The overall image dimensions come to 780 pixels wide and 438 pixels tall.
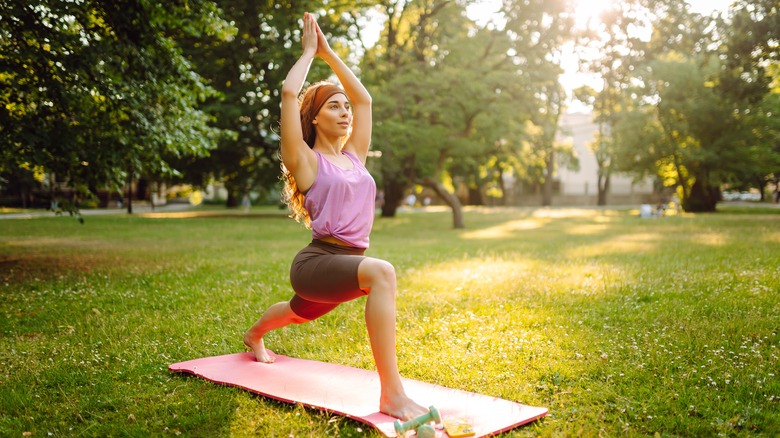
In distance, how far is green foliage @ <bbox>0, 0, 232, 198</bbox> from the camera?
10289mm

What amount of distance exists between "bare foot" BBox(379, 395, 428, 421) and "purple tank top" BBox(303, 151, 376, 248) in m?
1.04

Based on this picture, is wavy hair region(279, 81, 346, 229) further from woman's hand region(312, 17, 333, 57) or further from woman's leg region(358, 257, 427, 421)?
woman's leg region(358, 257, 427, 421)

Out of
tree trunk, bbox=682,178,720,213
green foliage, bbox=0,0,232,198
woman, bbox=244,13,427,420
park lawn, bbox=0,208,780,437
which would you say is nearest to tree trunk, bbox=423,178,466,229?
park lawn, bbox=0,208,780,437

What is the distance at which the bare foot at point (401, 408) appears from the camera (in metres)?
3.72

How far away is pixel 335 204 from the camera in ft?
13.2

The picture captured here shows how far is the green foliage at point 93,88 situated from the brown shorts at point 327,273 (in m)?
8.04

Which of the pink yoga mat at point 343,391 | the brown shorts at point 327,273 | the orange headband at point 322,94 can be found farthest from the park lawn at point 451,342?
the orange headband at point 322,94

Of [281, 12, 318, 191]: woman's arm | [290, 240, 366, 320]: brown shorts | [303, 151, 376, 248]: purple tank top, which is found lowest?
[290, 240, 366, 320]: brown shorts

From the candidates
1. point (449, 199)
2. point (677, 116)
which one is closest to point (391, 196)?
point (449, 199)

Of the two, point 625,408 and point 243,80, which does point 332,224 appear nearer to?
point 625,408

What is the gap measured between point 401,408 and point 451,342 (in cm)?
209

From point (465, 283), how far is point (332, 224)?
548 cm

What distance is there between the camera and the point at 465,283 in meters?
9.23

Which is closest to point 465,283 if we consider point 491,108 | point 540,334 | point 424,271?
point 424,271
